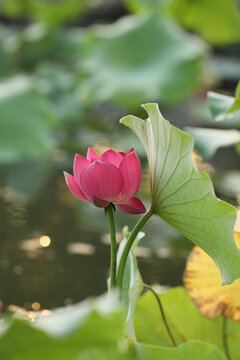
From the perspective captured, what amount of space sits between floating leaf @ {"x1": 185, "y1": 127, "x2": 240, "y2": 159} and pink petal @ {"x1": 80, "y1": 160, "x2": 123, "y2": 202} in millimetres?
374

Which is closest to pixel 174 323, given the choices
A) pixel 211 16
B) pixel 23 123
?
pixel 23 123

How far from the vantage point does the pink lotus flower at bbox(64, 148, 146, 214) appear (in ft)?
1.54

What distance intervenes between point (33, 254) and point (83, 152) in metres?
1.11

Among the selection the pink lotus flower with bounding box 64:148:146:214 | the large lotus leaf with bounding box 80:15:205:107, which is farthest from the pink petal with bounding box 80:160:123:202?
the large lotus leaf with bounding box 80:15:205:107

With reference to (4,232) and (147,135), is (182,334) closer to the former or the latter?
(147,135)

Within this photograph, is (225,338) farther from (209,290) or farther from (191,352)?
(191,352)

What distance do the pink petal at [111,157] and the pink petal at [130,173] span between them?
11mm

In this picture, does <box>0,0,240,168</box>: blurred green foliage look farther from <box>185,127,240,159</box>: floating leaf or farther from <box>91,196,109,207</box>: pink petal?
<box>91,196,109,207</box>: pink petal

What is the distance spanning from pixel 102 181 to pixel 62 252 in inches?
33.6

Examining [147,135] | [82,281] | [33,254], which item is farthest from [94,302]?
[33,254]

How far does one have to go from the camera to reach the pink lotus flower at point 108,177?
470 millimetres

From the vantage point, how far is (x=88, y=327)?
0.31 metres

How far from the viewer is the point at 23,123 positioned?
233cm

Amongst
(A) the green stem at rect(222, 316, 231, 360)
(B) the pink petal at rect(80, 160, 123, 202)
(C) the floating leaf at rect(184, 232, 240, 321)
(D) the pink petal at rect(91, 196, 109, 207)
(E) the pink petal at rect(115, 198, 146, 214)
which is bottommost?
(A) the green stem at rect(222, 316, 231, 360)
